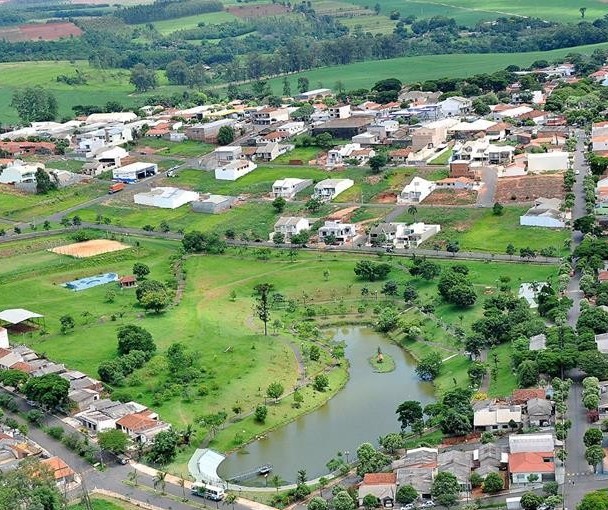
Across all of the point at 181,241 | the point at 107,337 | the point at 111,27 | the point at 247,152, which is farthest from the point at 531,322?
the point at 111,27

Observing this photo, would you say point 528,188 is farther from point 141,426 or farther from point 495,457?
point 141,426

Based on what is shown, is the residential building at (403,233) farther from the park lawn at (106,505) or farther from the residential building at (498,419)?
the park lawn at (106,505)

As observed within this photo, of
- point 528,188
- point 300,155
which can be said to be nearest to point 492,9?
point 300,155

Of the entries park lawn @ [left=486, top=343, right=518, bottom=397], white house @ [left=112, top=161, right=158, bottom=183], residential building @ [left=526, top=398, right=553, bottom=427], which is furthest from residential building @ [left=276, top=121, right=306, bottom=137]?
residential building @ [left=526, top=398, right=553, bottom=427]

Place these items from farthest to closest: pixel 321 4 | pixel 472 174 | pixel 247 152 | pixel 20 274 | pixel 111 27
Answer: pixel 321 4 → pixel 111 27 → pixel 247 152 → pixel 472 174 → pixel 20 274

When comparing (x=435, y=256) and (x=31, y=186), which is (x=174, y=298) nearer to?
(x=435, y=256)

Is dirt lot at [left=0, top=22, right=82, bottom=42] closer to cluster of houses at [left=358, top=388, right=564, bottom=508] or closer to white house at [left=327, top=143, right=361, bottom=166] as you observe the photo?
white house at [left=327, top=143, right=361, bottom=166]
